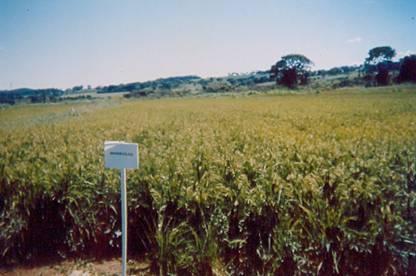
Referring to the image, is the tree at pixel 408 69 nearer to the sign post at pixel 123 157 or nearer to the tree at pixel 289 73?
the sign post at pixel 123 157

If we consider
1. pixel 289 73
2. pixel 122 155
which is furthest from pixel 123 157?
pixel 289 73

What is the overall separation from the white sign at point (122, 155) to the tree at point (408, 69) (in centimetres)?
547

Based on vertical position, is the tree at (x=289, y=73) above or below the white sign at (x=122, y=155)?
above

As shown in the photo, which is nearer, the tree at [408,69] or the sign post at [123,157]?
the sign post at [123,157]

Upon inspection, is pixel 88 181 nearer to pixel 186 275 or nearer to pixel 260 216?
pixel 186 275

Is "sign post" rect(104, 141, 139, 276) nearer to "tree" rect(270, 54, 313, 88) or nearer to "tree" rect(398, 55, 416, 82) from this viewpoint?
"tree" rect(398, 55, 416, 82)

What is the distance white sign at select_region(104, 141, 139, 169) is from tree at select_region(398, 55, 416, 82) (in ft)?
18.0

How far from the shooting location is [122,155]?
124 inches

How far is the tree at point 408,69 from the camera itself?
5.83 meters

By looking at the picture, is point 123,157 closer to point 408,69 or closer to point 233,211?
point 233,211

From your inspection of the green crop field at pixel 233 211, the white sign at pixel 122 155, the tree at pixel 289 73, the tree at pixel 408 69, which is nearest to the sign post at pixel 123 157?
the white sign at pixel 122 155

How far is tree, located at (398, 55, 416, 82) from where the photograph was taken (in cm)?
583

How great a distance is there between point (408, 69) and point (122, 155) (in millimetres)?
6618

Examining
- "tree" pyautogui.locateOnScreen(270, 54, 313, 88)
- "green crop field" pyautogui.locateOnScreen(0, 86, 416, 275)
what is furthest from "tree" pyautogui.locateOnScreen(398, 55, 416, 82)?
"tree" pyautogui.locateOnScreen(270, 54, 313, 88)
